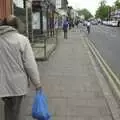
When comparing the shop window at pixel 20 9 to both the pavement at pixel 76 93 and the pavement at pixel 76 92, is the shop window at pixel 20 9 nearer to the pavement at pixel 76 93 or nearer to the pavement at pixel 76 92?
the pavement at pixel 76 92

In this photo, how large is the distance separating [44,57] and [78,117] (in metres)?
10.5

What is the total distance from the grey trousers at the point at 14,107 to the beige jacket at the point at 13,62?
0.14 meters

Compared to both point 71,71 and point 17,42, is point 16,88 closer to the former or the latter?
point 17,42

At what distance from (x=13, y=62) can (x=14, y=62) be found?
0.04 ft

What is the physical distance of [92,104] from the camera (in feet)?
29.8

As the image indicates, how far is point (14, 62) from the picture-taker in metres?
5.43

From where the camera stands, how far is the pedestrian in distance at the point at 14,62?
17.8ft

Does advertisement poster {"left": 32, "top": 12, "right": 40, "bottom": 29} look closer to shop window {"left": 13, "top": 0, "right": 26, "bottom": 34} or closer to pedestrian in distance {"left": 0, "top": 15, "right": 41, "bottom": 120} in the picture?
shop window {"left": 13, "top": 0, "right": 26, "bottom": 34}

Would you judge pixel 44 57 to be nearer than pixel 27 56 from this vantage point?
No

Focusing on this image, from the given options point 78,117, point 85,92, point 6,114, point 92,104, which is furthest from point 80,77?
point 6,114

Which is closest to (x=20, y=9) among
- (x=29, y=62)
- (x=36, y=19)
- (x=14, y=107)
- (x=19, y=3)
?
(x=19, y=3)

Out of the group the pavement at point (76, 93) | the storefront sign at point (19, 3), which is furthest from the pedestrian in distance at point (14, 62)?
the storefront sign at point (19, 3)

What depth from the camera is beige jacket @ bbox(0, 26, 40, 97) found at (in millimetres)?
5414

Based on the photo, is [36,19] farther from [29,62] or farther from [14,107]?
[29,62]
